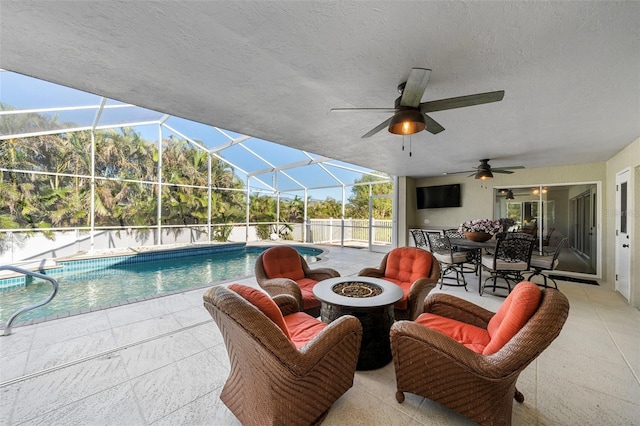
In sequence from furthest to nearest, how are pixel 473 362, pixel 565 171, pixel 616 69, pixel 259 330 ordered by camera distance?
pixel 565 171 → pixel 616 69 → pixel 473 362 → pixel 259 330

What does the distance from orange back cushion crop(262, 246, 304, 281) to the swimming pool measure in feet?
5.92

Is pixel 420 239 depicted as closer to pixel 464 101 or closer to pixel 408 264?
pixel 408 264

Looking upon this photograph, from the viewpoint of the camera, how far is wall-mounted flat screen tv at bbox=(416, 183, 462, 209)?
24.5 ft

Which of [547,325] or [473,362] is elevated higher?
[547,325]

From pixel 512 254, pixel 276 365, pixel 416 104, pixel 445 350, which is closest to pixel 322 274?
pixel 445 350

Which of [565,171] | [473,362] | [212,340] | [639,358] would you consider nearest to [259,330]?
[473,362]

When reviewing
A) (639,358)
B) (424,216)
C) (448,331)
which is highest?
(424,216)

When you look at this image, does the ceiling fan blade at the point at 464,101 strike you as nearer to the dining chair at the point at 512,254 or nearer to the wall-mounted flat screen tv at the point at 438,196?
the dining chair at the point at 512,254

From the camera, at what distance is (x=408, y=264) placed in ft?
11.3

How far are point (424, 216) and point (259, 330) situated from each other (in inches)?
312

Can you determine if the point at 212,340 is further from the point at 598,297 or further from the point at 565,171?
the point at 565,171

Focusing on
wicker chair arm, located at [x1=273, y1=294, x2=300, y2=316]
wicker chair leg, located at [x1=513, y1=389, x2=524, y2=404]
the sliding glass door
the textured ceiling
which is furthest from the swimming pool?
the sliding glass door

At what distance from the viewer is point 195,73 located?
2.21 m

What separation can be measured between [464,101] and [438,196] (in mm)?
6262
